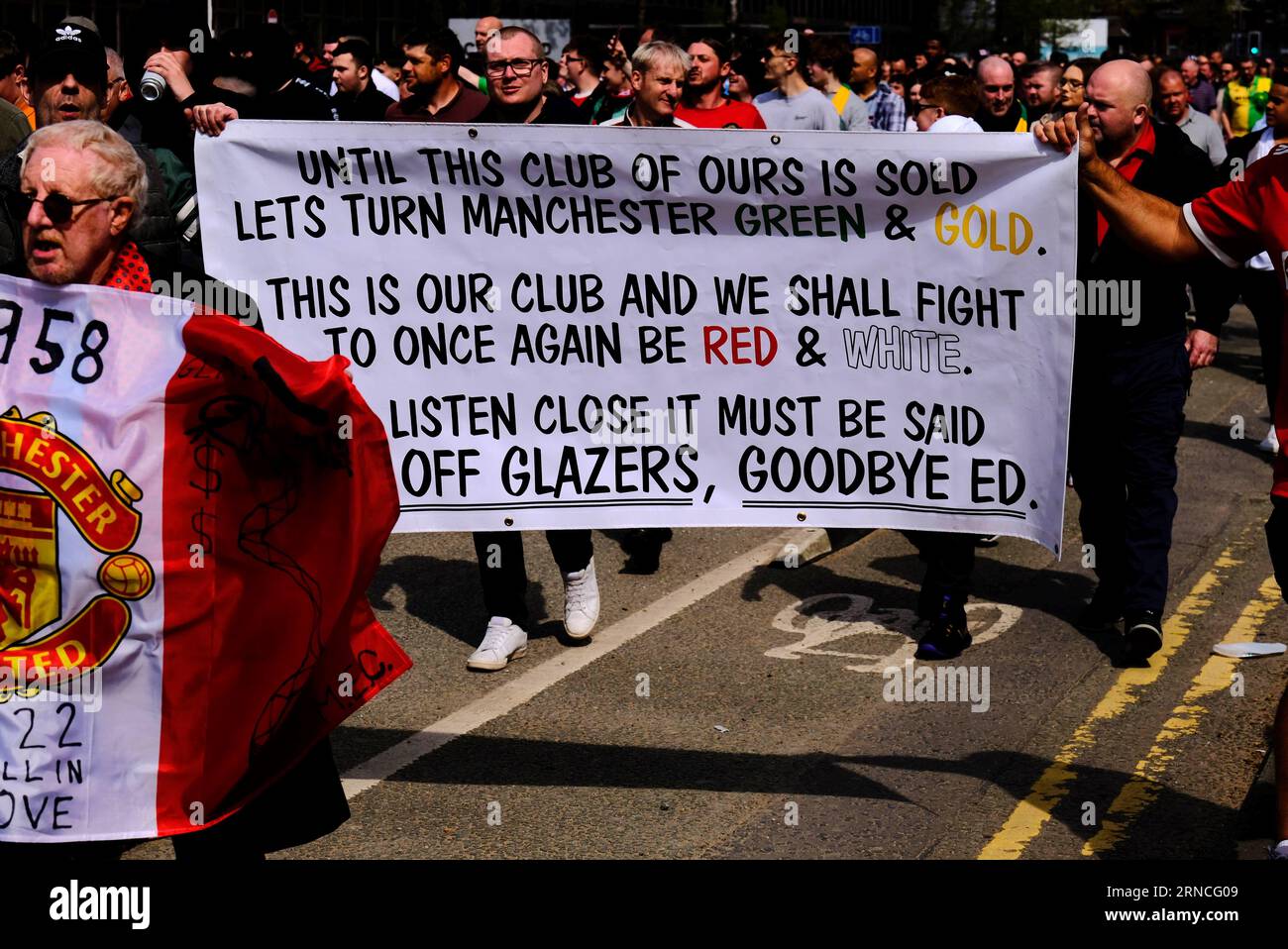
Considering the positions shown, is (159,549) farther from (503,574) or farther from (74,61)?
(74,61)

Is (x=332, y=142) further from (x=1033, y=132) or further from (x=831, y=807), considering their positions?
(x=831, y=807)

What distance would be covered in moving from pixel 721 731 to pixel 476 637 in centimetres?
142

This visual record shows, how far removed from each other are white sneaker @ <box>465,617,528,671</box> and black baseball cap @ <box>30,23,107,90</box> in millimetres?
2343

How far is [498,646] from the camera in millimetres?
6516

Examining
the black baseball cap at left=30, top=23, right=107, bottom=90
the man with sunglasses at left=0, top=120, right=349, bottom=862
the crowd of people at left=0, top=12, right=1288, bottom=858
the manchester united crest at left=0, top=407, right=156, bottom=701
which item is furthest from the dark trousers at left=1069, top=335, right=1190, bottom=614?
the manchester united crest at left=0, top=407, right=156, bottom=701

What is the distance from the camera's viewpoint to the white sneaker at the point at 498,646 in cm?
646

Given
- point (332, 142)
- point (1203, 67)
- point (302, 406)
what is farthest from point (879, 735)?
point (1203, 67)

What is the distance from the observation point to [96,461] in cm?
347

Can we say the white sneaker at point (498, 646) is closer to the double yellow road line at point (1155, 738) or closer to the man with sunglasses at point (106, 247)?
the double yellow road line at point (1155, 738)

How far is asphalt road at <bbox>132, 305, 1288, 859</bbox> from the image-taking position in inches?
197

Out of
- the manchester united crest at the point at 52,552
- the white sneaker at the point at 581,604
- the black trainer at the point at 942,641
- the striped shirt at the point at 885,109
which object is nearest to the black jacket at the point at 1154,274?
the black trainer at the point at 942,641

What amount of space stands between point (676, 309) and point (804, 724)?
1.57 meters

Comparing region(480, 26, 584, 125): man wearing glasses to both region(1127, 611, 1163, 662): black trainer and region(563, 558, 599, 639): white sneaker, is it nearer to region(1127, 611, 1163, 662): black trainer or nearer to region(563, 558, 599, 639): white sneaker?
region(563, 558, 599, 639): white sneaker

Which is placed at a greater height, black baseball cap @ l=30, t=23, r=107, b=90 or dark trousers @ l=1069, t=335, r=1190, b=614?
black baseball cap @ l=30, t=23, r=107, b=90
